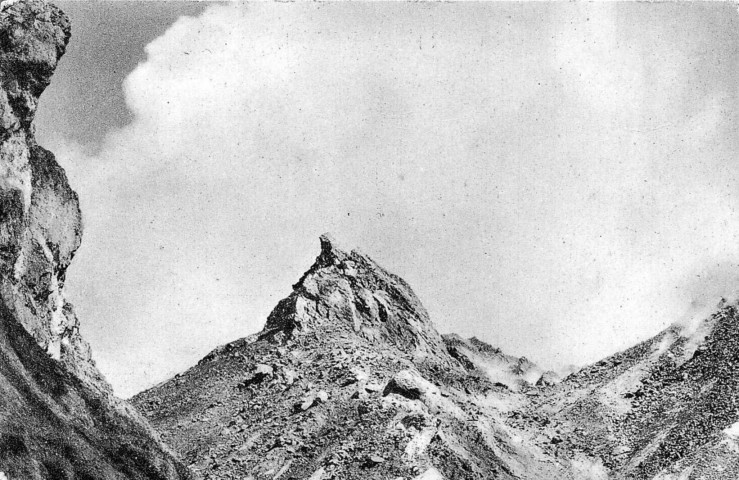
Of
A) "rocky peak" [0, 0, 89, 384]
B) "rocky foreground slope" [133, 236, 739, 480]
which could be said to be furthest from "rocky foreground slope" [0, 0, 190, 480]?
"rocky foreground slope" [133, 236, 739, 480]

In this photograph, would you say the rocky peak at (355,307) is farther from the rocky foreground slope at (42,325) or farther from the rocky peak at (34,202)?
the rocky peak at (34,202)

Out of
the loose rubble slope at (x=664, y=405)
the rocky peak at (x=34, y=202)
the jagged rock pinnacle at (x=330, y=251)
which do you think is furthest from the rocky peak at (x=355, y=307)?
the rocky peak at (x=34, y=202)

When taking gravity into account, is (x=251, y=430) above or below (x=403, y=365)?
below

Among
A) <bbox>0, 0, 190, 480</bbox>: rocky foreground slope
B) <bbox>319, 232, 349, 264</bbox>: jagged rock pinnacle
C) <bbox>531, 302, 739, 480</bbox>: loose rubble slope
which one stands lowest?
<bbox>0, 0, 190, 480</bbox>: rocky foreground slope

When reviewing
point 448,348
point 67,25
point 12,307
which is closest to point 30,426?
point 12,307

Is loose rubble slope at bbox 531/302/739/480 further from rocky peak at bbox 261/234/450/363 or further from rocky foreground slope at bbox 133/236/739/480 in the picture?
rocky peak at bbox 261/234/450/363

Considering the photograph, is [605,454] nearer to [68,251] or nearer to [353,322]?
[353,322]
